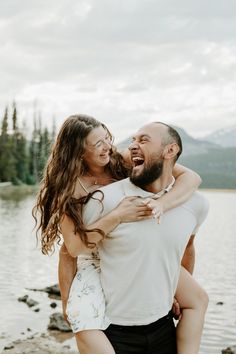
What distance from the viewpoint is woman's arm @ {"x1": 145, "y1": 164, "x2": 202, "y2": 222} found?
9.07ft

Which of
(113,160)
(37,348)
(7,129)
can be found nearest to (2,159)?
(7,129)

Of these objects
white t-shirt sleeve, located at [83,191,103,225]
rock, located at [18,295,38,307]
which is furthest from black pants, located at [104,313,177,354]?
rock, located at [18,295,38,307]

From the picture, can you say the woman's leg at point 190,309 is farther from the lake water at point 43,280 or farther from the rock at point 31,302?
the rock at point 31,302

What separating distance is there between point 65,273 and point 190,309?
2.12 feet

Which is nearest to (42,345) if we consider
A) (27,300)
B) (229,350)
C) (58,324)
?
(58,324)

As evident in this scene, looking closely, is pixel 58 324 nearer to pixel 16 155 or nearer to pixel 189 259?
pixel 189 259

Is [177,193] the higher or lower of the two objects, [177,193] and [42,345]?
the higher

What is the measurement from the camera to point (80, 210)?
9.53ft

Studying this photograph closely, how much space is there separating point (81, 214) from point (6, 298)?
11.4 metres

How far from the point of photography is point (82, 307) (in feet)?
9.28

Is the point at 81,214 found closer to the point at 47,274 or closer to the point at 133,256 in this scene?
the point at 133,256

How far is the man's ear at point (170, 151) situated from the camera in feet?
9.60

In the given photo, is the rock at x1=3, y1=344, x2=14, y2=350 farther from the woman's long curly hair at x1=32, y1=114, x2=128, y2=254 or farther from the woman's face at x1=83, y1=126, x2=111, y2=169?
the woman's face at x1=83, y1=126, x2=111, y2=169

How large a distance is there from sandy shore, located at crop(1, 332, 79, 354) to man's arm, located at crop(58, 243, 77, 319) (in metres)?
6.36
